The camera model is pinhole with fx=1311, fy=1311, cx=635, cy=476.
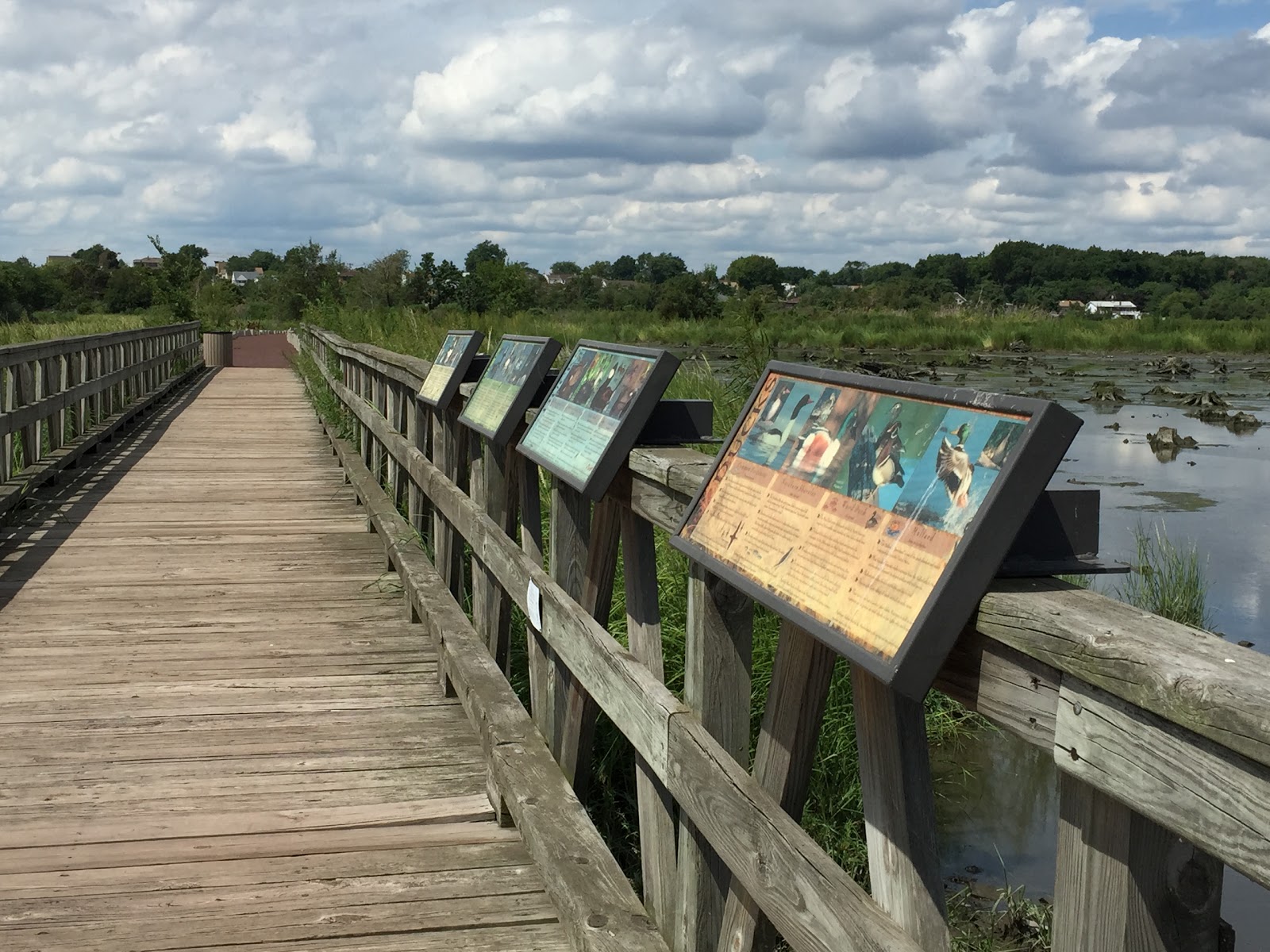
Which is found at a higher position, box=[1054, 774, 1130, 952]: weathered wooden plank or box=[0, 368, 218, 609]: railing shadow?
box=[1054, 774, 1130, 952]: weathered wooden plank

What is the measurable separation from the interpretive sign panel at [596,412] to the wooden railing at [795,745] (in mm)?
93

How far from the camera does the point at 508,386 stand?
4219mm

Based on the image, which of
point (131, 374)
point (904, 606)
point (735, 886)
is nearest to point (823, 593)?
point (904, 606)

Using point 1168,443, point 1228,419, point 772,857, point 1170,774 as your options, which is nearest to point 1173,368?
point 1228,419

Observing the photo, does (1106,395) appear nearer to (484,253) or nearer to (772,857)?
(772,857)

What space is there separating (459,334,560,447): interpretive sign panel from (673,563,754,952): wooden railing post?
5.30 ft

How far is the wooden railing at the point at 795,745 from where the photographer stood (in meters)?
1.16

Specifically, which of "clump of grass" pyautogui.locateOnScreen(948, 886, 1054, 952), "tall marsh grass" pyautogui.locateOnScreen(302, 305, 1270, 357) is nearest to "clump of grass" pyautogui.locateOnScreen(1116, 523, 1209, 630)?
"clump of grass" pyautogui.locateOnScreen(948, 886, 1054, 952)

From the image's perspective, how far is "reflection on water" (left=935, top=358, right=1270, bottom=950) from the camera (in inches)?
212

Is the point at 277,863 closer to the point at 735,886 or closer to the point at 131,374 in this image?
the point at 735,886

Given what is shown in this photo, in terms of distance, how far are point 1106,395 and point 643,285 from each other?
60.9 meters

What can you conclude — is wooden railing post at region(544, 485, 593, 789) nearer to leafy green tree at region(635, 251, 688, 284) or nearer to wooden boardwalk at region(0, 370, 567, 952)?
wooden boardwalk at region(0, 370, 567, 952)

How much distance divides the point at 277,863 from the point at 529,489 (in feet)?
4.42

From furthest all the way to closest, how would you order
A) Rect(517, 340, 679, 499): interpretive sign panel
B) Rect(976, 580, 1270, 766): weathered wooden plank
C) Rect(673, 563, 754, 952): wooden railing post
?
Rect(517, 340, 679, 499): interpretive sign panel
Rect(673, 563, 754, 952): wooden railing post
Rect(976, 580, 1270, 766): weathered wooden plank
